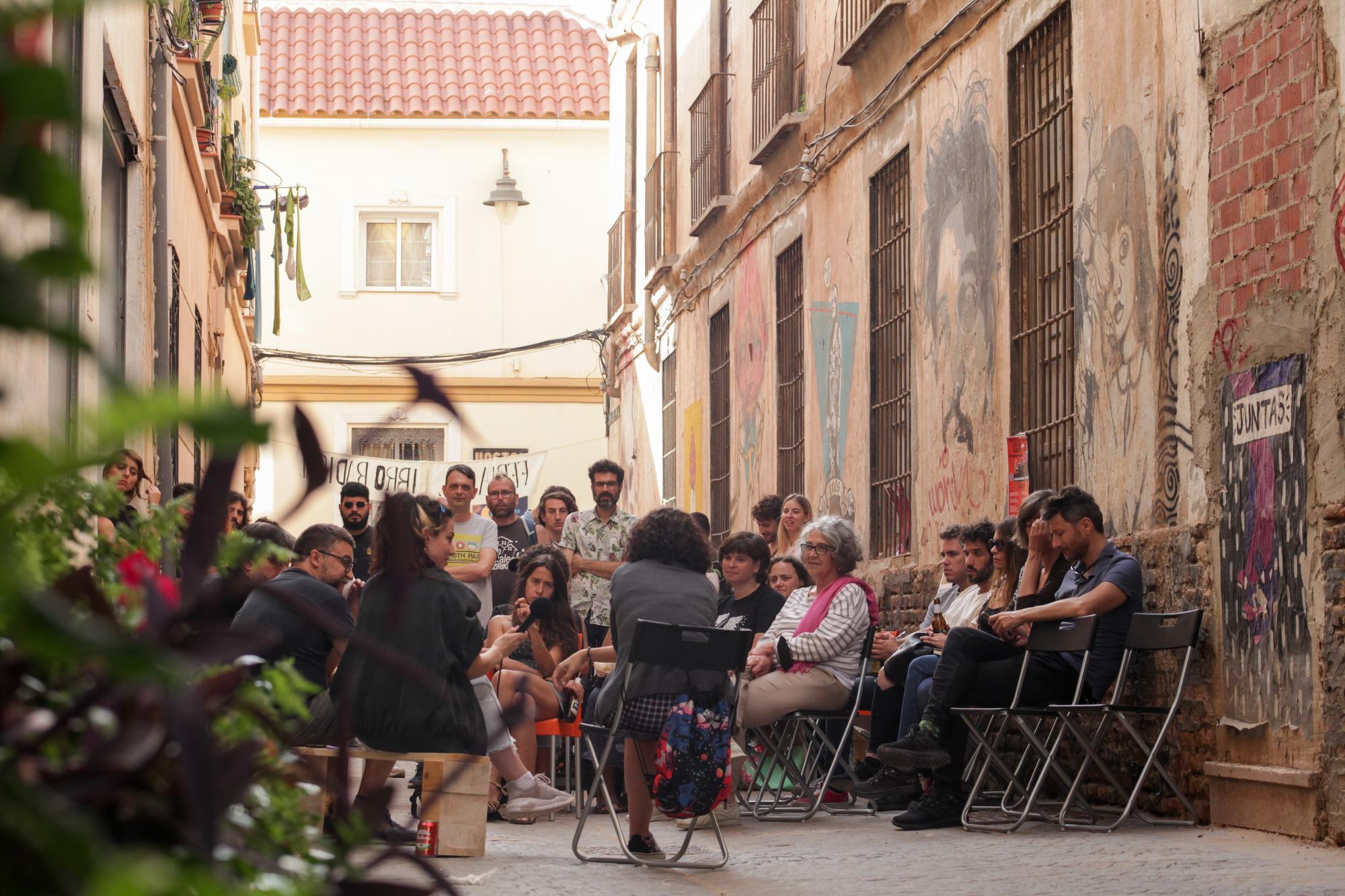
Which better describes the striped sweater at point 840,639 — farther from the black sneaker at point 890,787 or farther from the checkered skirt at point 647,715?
the checkered skirt at point 647,715

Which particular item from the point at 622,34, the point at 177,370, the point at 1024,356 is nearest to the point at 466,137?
the point at 622,34

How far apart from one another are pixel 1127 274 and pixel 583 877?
3936 mm

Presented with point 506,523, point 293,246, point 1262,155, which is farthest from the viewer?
point 293,246

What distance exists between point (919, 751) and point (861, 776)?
1897mm

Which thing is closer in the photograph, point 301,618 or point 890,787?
point 301,618

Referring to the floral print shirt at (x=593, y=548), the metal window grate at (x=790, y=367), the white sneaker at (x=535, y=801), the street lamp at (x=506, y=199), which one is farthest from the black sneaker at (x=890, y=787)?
the street lamp at (x=506, y=199)

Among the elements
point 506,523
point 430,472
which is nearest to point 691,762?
point 506,523

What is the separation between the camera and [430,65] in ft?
101

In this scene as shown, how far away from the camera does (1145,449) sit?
8.25 m

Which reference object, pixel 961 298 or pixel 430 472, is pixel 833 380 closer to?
pixel 961 298

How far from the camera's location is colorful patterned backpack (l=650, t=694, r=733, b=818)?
7094 millimetres

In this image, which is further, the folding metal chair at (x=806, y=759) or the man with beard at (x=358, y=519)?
the man with beard at (x=358, y=519)

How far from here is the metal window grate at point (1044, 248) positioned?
959 cm

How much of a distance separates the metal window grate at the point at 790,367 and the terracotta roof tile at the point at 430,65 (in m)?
14.0
